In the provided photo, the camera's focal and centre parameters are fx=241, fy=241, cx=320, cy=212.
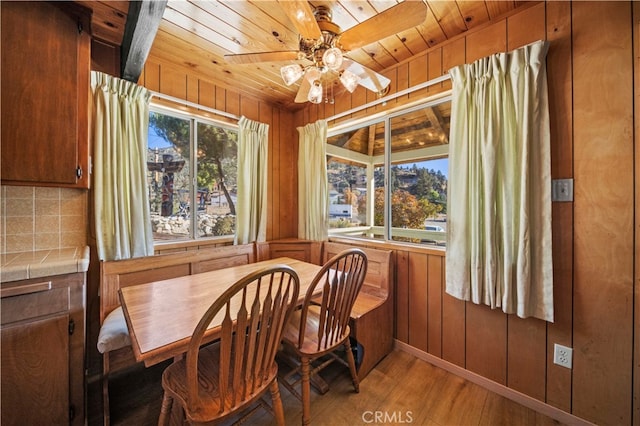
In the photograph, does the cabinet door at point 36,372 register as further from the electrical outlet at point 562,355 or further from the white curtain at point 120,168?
the electrical outlet at point 562,355

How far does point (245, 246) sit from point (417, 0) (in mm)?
2211

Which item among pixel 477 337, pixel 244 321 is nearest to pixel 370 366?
pixel 477 337

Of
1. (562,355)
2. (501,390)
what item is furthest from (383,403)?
(562,355)

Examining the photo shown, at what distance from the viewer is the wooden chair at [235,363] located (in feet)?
2.85

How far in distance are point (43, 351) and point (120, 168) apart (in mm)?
1161

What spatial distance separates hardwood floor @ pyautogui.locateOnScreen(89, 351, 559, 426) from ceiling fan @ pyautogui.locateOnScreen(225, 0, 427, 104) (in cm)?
194

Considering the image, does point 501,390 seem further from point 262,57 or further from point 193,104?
point 193,104

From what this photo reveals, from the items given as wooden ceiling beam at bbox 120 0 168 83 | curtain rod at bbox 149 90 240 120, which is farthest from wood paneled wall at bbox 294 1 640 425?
curtain rod at bbox 149 90 240 120

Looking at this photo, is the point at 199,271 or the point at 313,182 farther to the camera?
the point at 313,182

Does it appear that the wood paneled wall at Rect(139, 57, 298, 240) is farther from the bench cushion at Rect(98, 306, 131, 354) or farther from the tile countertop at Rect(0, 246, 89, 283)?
the bench cushion at Rect(98, 306, 131, 354)

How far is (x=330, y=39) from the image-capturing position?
1.31 m

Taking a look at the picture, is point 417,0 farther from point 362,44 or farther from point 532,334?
point 532,334

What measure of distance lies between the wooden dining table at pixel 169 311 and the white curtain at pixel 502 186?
1131mm

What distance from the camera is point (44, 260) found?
4.11 ft
